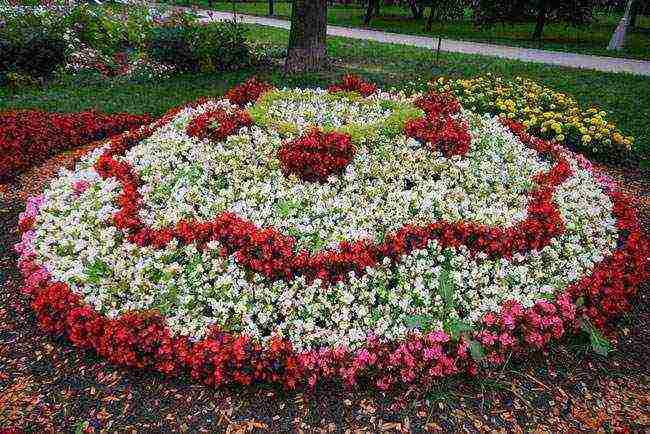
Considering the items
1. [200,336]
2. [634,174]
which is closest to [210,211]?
[200,336]

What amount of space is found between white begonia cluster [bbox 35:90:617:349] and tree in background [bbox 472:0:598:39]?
15.7 meters

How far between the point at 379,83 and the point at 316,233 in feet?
25.0

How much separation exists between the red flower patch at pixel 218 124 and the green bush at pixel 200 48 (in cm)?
615

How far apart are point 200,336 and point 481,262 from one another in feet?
8.09

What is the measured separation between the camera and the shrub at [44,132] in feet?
24.9

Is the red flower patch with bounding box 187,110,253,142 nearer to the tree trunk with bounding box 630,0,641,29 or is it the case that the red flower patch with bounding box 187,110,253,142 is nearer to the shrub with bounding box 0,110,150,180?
the shrub with bounding box 0,110,150,180

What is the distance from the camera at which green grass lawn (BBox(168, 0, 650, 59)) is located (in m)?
18.5

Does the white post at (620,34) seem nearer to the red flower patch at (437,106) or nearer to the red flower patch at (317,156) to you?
the red flower patch at (437,106)

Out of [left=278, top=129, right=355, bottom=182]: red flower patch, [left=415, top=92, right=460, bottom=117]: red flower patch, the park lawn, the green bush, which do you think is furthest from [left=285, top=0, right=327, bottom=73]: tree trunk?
[left=278, top=129, right=355, bottom=182]: red flower patch

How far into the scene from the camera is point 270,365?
388 centimetres

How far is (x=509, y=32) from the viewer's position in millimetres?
23125

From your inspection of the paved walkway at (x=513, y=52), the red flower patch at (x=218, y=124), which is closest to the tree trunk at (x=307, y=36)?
the paved walkway at (x=513, y=52)

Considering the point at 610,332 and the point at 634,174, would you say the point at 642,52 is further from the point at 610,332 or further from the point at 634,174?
the point at 610,332

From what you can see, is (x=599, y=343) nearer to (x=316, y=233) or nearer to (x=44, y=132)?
(x=316, y=233)
